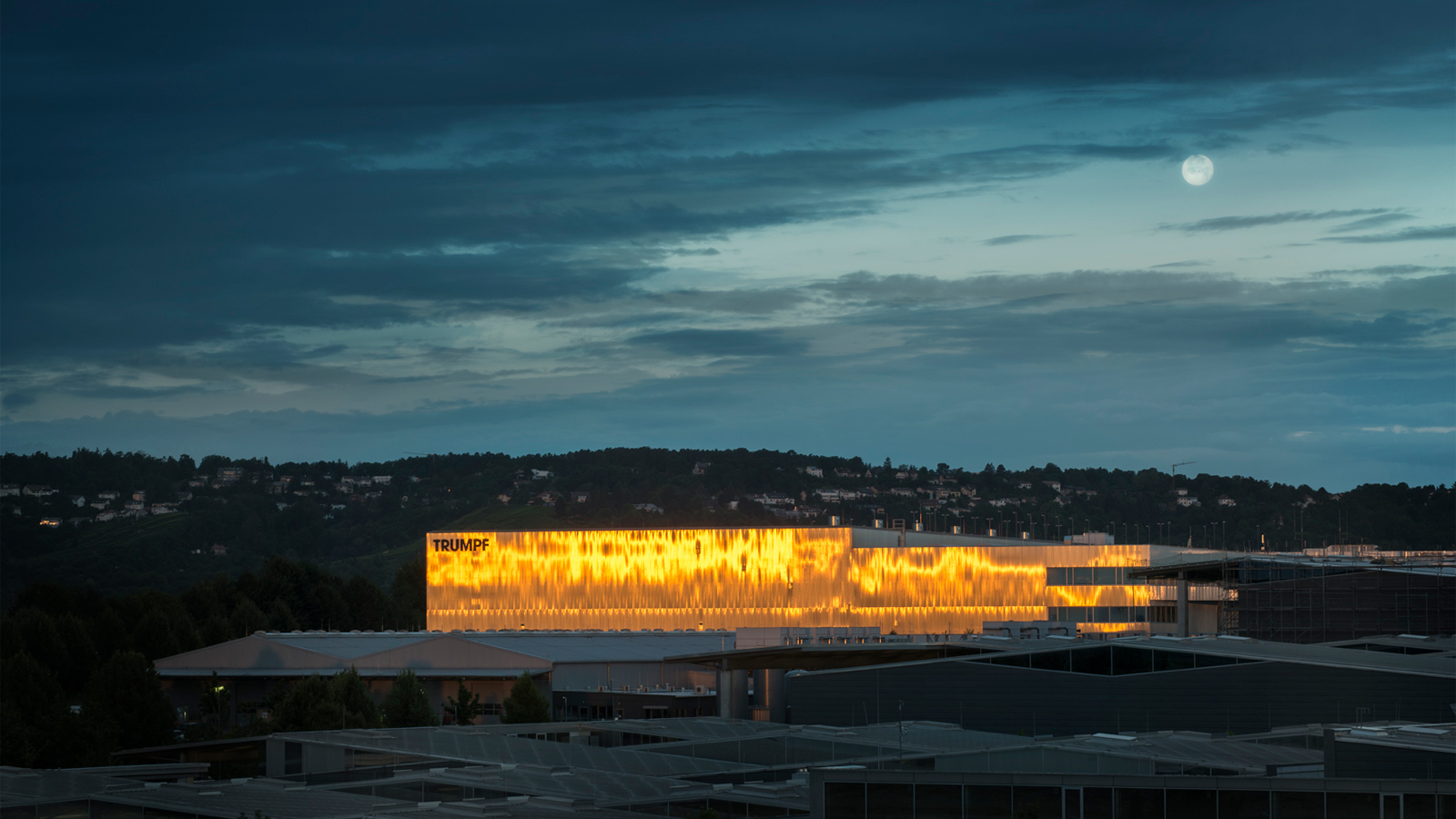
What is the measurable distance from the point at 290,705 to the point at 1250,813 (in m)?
51.8

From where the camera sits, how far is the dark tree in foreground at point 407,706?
78.8 metres

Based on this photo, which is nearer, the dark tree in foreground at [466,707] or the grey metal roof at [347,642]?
the dark tree in foreground at [466,707]

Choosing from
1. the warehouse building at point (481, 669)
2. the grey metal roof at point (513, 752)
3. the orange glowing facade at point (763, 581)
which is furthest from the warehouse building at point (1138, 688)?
the orange glowing facade at point (763, 581)

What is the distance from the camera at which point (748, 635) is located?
10581 cm

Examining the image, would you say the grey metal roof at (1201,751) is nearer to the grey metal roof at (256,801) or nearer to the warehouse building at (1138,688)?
the warehouse building at (1138,688)

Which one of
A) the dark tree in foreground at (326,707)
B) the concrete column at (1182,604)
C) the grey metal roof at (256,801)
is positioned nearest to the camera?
the grey metal roof at (256,801)

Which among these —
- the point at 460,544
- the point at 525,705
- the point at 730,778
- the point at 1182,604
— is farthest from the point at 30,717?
the point at 1182,604

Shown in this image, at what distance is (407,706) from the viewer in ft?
260

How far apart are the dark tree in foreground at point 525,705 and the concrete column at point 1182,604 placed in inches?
2006

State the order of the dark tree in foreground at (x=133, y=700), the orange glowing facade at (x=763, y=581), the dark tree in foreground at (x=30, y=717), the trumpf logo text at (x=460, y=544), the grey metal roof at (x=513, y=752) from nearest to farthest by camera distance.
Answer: the grey metal roof at (x=513, y=752)
the dark tree in foreground at (x=30, y=717)
the dark tree in foreground at (x=133, y=700)
the orange glowing facade at (x=763, y=581)
the trumpf logo text at (x=460, y=544)

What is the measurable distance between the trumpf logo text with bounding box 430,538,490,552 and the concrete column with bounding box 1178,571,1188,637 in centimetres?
5349

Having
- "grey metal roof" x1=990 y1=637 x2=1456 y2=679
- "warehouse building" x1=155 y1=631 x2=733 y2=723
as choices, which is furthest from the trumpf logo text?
"grey metal roof" x1=990 y1=637 x2=1456 y2=679

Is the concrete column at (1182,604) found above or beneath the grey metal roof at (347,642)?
above

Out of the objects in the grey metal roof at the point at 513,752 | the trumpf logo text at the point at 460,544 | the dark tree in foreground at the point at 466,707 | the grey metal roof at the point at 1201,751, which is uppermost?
the trumpf logo text at the point at 460,544
